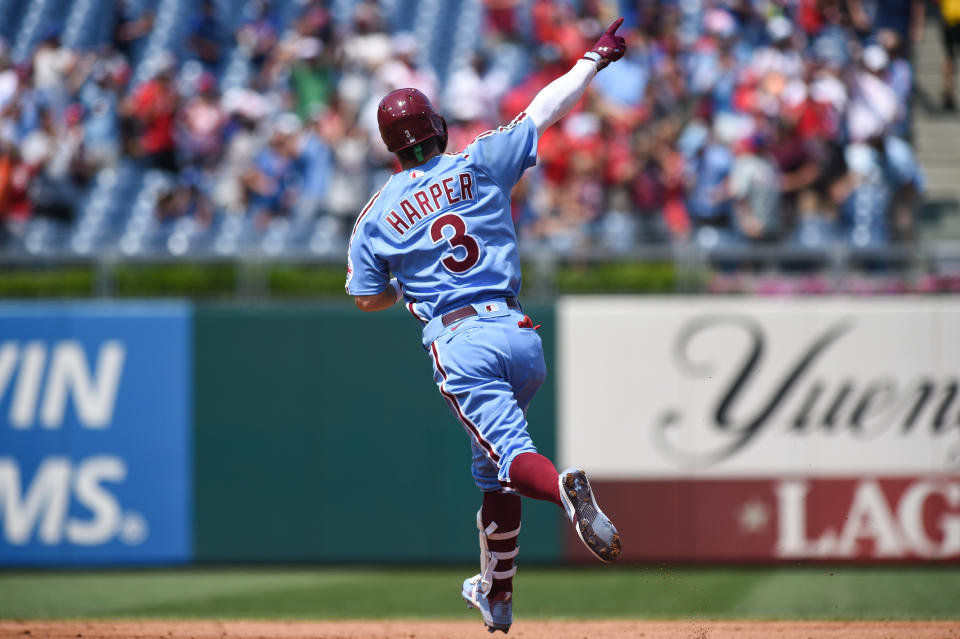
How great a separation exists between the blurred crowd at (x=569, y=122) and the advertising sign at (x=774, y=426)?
69 centimetres

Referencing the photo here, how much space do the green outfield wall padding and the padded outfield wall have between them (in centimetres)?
1

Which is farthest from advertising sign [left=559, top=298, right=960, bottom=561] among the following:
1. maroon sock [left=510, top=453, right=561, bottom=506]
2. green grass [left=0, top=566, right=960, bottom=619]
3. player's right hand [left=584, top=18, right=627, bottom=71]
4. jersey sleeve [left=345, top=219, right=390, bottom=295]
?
maroon sock [left=510, top=453, right=561, bottom=506]

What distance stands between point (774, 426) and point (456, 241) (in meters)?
4.44

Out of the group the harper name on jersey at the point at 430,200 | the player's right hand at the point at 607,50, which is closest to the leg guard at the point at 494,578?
the harper name on jersey at the point at 430,200

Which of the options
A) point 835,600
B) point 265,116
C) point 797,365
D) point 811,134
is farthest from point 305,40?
point 835,600

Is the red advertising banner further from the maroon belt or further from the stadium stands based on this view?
the maroon belt

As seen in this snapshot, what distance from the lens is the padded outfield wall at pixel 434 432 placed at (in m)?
8.60

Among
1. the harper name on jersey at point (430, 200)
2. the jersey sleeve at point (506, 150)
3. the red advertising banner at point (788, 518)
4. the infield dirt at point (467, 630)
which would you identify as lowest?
the red advertising banner at point (788, 518)

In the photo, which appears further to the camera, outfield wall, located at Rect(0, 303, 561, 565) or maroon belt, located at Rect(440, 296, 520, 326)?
outfield wall, located at Rect(0, 303, 561, 565)

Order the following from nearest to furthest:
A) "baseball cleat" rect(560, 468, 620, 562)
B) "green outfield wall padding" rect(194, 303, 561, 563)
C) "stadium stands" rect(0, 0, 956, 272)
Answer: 1. "baseball cleat" rect(560, 468, 620, 562)
2. "green outfield wall padding" rect(194, 303, 561, 563)
3. "stadium stands" rect(0, 0, 956, 272)

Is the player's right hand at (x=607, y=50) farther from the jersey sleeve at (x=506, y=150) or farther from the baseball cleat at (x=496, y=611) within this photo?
the baseball cleat at (x=496, y=611)

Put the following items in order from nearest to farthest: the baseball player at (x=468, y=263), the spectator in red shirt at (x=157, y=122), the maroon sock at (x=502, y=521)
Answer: the baseball player at (x=468, y=263) → the maroon sock at (x=502, y=521) → the spectator in red shirt at (x=157, y=122)

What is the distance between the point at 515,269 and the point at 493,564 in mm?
1283

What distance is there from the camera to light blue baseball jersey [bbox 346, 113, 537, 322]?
196 inches
